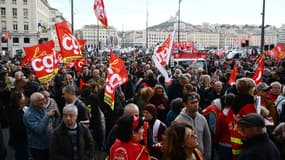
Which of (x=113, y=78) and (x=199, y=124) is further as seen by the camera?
(x=113, y=78)

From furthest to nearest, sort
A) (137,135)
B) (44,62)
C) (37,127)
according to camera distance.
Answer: (44,62)
(37,127)
(137,135)

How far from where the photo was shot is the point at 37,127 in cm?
522

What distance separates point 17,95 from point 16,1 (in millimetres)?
81101

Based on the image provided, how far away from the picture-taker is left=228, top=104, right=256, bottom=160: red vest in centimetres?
493

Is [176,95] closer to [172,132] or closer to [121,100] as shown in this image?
[121,100]

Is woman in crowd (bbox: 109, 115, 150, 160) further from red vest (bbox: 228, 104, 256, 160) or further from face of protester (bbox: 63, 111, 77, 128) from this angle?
red vest (bbox: 228, 104, 256, 160)

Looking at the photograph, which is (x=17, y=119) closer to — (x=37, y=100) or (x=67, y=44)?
(x=37, y=100)

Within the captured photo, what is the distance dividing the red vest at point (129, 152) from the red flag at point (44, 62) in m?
5.23

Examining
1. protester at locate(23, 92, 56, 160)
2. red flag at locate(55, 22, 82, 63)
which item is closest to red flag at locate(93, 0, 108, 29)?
red flag at locate(55, 22, 82, 63)

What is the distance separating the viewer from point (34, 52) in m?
9.12

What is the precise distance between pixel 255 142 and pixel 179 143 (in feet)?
2.82

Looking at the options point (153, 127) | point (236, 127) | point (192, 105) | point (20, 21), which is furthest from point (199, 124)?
point (20, 21)

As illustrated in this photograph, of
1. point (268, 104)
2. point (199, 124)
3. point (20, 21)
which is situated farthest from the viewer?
point (20, 21)

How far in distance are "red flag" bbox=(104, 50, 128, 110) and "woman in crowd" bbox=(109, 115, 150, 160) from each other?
2.90 metres
